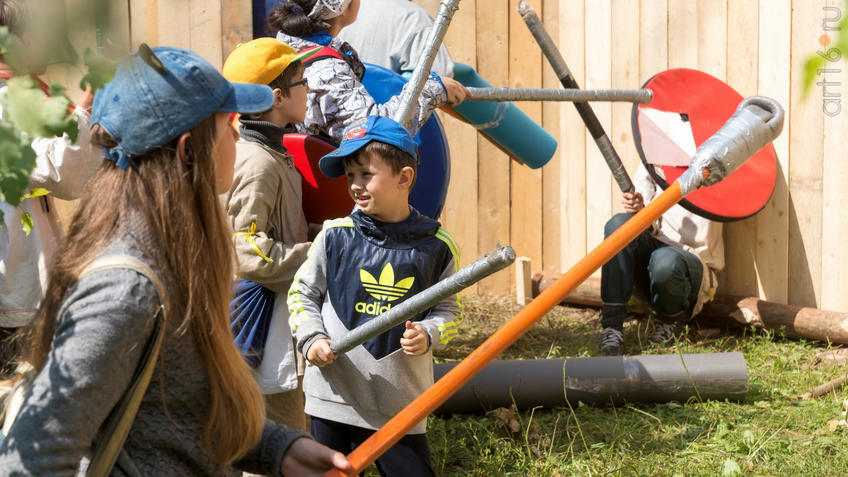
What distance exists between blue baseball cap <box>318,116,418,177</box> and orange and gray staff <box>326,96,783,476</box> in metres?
0.74

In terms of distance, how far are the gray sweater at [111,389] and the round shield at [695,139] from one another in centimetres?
341

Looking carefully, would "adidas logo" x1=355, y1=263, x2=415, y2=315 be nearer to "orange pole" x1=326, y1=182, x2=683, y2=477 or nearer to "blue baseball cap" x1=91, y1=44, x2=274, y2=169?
"orange pole" x1=326, y1=182, x2=683, y2=477

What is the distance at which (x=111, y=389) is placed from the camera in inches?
49.6

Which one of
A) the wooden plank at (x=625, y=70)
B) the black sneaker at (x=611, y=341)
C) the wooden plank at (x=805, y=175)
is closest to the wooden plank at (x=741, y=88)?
the wooden plank at (x=805, y=175)

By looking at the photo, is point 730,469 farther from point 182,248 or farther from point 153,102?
point 153,102

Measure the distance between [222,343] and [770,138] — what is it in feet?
4.71

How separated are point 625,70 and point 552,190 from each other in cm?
90

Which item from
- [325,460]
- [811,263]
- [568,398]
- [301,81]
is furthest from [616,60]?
[325,460]

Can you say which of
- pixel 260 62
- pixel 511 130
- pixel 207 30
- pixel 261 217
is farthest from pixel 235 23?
pixel 261 217

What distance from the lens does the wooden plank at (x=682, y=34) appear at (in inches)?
193

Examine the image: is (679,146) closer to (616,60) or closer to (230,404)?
(616,60)

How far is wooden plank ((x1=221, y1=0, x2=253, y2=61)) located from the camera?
4.98 meters

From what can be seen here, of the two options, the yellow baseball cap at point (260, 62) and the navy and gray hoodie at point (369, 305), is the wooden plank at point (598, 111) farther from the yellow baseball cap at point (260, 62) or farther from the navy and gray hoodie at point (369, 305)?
the navy and gray hoodie at point (369, 305)

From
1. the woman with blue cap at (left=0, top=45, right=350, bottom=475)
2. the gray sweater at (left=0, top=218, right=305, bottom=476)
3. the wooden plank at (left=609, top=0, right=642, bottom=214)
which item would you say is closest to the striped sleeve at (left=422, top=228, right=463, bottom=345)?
the woman with blue cap at (left=0, top=45, right=350, bottom=475)
